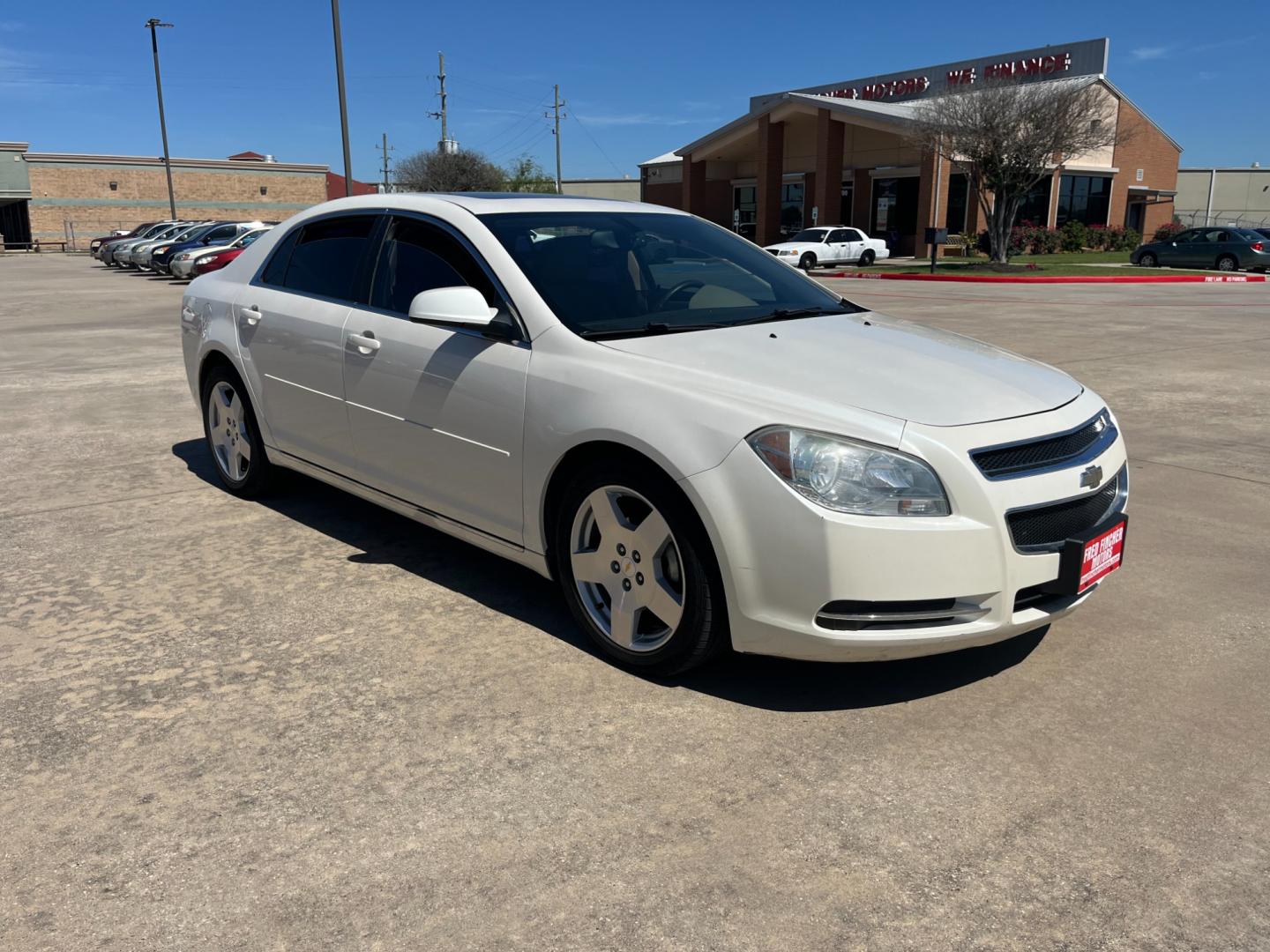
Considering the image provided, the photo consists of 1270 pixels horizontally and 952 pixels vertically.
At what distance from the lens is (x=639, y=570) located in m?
3.60

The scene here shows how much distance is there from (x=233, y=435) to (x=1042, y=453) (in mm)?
4347

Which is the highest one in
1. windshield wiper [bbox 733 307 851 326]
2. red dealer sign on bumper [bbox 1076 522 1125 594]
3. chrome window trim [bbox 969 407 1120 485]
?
windshield wiper [bbox 733 307 851 326]

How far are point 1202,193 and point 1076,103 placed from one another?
45.3m

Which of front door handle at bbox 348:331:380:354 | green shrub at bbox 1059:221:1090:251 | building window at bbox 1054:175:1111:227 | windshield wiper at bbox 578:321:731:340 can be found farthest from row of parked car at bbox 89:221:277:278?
building window at bbox 1054:175:1111:227

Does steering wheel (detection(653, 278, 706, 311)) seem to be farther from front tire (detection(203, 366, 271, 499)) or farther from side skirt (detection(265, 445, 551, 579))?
front tire (detection(203, 366, 271, 499))

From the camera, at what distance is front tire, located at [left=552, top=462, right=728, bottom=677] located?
11.1ft

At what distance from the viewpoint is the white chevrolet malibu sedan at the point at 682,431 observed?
3.15 m

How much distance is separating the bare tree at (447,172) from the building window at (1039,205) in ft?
90.6

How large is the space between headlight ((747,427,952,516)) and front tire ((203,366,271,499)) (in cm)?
346

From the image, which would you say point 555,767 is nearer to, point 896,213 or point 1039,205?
point 896,213

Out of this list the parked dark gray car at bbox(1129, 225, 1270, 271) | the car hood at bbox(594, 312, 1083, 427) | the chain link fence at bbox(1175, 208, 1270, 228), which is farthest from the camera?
the chain link fence at bbox(1175, 208, 1270, 228)

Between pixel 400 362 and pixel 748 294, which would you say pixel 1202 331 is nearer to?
pixel 748 294

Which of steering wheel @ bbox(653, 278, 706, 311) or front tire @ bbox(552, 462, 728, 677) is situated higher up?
steering wheel @ bbox(653, 278, 706, 311)

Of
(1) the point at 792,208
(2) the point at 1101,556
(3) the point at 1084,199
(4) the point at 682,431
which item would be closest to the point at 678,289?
(4) the point at 682,431
